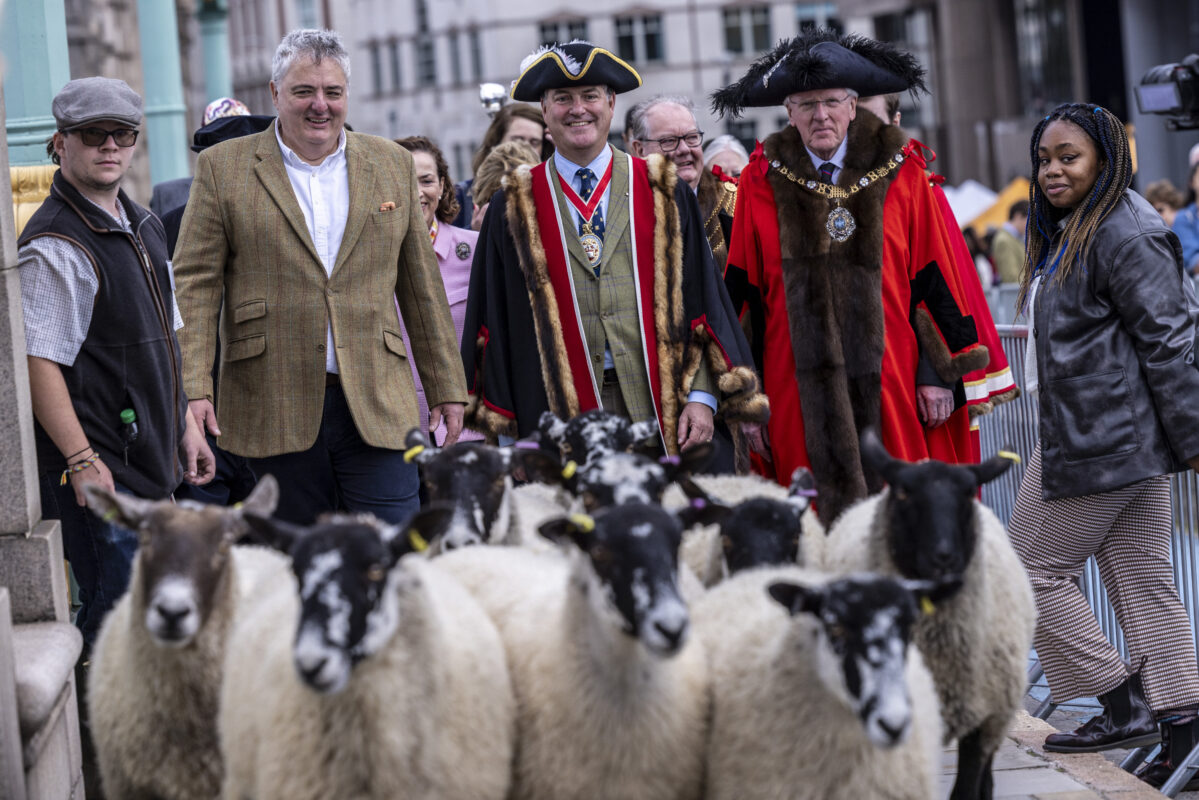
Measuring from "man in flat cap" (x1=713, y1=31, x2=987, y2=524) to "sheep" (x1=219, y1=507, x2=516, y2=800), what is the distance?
8.07ft

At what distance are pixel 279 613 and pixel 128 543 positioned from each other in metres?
1.30

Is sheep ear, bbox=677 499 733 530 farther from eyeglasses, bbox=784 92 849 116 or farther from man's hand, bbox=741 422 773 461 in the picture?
eyeglasses, bbox=784 92 849 116

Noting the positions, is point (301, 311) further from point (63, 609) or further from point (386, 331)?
point (63, 609)

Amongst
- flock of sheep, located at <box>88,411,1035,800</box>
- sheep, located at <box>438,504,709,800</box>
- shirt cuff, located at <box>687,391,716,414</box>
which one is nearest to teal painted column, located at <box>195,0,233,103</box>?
shirt cuff, located at <box>687,391,716,414</box>

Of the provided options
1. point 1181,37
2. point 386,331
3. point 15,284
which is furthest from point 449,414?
point 1181,37

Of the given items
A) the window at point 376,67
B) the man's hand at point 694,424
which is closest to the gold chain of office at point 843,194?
the man's hand at point 694,424

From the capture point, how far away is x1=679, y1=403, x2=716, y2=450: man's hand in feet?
19.4

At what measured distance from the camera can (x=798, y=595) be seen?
3959mm

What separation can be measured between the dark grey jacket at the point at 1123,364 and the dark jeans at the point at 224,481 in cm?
381

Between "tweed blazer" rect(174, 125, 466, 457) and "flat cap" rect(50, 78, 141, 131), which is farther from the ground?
"flat cap" rect(50, 78, 141, 131)

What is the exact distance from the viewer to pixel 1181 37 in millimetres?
30609

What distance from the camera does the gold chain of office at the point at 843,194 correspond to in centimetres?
621

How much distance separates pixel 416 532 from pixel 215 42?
15622 mm

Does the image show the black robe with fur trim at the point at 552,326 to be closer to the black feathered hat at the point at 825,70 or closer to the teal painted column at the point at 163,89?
the black feathered hat at the point at 825,70
